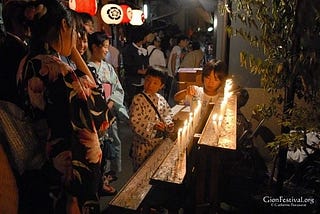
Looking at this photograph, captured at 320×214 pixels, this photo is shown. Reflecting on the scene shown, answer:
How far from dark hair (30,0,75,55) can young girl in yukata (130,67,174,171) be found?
208 centimetres

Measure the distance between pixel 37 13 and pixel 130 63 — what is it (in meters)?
9.24

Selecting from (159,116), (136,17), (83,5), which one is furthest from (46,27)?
(136,17)

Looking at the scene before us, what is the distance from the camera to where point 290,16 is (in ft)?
11.4

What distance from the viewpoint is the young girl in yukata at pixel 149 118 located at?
4.18m

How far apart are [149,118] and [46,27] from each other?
88.7 inches

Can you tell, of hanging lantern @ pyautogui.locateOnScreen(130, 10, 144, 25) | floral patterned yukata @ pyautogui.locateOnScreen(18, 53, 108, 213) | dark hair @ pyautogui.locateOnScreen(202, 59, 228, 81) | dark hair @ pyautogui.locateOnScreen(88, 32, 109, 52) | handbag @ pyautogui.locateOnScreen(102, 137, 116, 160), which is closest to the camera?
floral patterned yukata @ pyautogui.locateOnScreen(18, 53, 108, 213)

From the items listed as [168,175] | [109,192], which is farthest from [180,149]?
[109,192]

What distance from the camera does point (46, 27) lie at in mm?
2209

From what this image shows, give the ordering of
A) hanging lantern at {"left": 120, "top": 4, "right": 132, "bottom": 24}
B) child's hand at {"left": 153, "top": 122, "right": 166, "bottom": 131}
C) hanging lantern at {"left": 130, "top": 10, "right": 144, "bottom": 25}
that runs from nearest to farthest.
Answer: child's hand at {"left": 153, "top": 122, "right": 166, "bottom": 131} → hanging lantern at {"left": 120, "top": 4, "right": 132, "bottom": 24} → hanging lantern at {"left": 130, "top": 10, "right": 144, "bottom": 25}

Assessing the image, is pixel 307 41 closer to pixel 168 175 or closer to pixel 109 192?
pixel 168 175

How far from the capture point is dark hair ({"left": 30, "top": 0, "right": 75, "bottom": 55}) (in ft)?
7.23

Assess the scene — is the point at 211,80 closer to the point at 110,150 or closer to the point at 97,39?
the point at 97,39

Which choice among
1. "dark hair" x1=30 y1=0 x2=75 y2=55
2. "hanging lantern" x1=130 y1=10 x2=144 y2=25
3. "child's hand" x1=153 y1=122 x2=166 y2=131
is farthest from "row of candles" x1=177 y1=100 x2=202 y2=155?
"hanging lantern" x1=130 y1=10 x2=144 y2=25

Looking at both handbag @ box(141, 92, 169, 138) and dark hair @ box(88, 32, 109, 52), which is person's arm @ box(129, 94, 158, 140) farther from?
dark hair @ box(88, 32, 109, 52)
